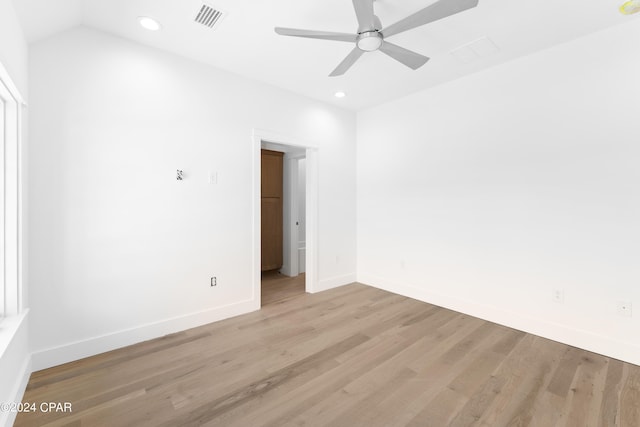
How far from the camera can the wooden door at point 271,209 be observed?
4.94 m

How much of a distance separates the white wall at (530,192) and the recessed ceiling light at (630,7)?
234mm

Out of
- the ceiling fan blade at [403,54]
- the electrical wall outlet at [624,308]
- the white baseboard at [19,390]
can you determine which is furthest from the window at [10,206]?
the electrical wall outlet at [624,308]

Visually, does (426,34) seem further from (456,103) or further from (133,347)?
(133,347)

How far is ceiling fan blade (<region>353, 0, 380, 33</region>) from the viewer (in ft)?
5.50

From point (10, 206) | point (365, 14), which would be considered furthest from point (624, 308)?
point (10, 206)

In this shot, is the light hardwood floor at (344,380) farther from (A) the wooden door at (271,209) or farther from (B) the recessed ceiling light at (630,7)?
(B) the recessed ceiling light at (630,7)

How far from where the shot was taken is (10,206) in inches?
73.7

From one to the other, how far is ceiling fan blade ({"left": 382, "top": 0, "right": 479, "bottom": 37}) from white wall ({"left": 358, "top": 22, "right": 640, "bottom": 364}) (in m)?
1.64

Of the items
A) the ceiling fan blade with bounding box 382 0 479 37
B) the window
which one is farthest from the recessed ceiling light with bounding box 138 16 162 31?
the ceiling fan blade with bounding box 382 0 479 37

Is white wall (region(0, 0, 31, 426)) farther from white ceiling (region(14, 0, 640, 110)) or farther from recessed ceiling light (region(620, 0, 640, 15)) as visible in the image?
recessed ceiling light (region(620, 0, 640, 15))

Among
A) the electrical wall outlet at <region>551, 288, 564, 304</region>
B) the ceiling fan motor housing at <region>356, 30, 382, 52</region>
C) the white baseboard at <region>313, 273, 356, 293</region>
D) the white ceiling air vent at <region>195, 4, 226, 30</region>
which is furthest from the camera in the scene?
the white baseboard at <region>313, 273, 356, 293</region>

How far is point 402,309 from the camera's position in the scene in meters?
3.40

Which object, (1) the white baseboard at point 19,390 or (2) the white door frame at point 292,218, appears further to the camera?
(2) the white door frame at point 292,218

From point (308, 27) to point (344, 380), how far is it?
110 inches
